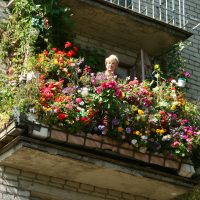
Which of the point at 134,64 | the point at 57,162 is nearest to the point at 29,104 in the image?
the point at 57,162

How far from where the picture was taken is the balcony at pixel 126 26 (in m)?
8.19

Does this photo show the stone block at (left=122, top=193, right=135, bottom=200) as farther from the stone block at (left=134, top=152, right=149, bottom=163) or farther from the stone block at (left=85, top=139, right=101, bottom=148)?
the stone block at (left=85, top=139, right=101, bottom=148)

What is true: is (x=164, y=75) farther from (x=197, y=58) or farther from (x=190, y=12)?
(x=190, y=12)

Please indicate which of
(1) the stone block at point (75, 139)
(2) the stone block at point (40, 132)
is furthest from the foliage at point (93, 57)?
(2) the stone block at point (40, 132)

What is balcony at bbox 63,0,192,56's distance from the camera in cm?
819

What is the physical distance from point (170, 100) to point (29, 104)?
1.88 meters

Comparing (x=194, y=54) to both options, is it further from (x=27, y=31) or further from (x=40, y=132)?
(x=40, y=132)

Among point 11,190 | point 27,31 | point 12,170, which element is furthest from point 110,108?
point 27,31

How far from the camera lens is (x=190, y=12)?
10.1m

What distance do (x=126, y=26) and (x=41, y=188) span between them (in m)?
2.78

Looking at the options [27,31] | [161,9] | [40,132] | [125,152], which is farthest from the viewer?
[161,9]

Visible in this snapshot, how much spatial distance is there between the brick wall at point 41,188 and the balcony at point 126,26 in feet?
7.92

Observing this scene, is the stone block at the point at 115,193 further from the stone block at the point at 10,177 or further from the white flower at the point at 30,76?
the white flower at the point at 30,76

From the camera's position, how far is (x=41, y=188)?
7.07 meters
